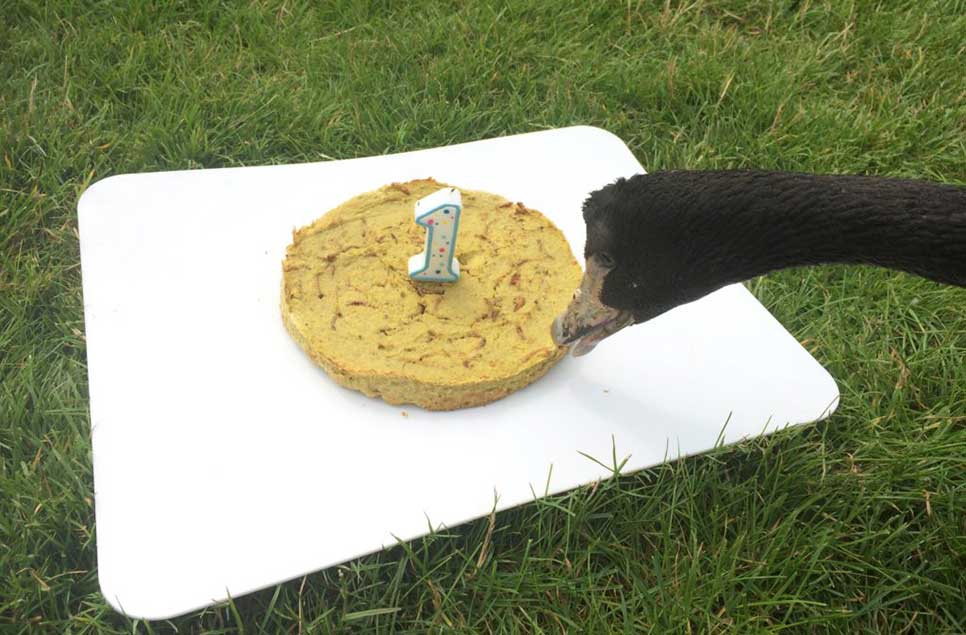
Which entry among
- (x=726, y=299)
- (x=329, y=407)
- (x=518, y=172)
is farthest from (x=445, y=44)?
(x=329, y=407)

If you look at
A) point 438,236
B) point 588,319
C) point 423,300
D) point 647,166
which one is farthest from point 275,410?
point 647,166

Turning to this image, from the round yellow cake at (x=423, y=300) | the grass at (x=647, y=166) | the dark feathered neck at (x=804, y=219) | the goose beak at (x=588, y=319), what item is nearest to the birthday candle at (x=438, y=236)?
the round yellow cake at (x=423, y=300)

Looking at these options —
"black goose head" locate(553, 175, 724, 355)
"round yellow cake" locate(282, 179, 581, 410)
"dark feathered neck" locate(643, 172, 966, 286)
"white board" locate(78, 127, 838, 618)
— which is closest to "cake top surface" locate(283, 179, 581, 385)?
"round yellow cake" locate(282, 179, 581, 410)

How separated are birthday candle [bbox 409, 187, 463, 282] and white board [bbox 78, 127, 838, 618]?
0.38 meters

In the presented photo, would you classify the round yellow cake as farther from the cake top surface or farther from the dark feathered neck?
the dark feathered neck

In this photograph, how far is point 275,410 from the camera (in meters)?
2.11

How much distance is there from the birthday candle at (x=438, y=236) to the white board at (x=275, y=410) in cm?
38

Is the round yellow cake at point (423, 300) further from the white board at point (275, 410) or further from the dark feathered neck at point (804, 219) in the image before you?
the dark feathered neck at point (804, 219)

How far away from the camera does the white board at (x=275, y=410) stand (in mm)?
1867

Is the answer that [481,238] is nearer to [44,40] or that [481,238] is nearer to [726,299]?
[726,299]

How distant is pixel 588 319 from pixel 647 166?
1.27m

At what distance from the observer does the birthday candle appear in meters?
2.16

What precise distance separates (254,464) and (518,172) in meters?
1.31

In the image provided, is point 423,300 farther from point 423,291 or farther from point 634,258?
point 634,258
